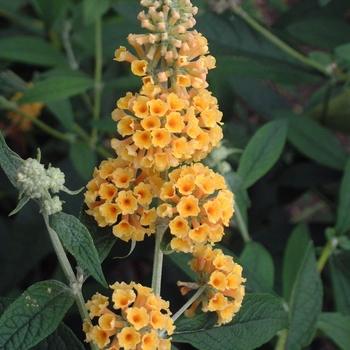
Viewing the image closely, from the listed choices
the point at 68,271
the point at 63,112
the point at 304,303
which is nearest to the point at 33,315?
the point at 68,271

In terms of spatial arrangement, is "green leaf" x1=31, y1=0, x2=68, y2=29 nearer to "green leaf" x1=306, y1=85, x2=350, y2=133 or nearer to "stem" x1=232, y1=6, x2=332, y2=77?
"stem" x1=232, y1=6, x2=332, y2=77

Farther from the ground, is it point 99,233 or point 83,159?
point 99,233

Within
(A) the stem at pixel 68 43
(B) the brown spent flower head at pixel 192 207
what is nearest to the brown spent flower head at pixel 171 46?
(B) the brown spent flower head at pixel 192 207

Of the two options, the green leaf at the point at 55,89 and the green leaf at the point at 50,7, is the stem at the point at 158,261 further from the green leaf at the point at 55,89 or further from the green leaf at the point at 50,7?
the green leaf at the point at 50,7

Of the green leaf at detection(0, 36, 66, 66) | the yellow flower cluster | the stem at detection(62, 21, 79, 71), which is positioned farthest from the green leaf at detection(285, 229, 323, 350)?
the stem at detection(62, 21, 79, 71)

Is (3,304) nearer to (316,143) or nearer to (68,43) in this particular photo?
(316,143)
